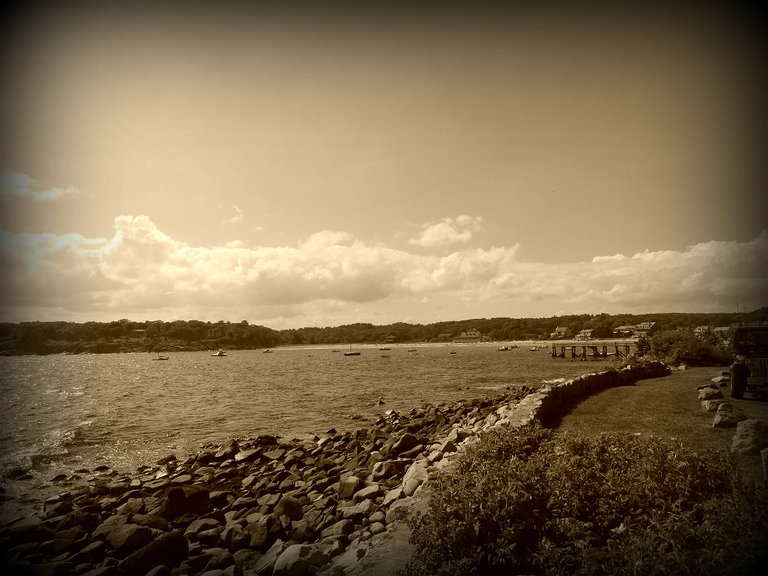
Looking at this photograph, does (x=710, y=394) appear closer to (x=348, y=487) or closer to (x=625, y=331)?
(x=348, y=487)

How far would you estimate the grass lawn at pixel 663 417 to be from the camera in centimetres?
1042

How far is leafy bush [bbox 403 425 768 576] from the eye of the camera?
15.4 ft

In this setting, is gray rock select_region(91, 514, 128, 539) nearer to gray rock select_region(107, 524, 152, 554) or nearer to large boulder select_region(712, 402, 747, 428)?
gray rock select_region(107, 524, 152, 554)

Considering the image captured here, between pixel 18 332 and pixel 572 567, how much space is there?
18925cm

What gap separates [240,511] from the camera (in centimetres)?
1103

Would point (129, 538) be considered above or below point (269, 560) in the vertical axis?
below

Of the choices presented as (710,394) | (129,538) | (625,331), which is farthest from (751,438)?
(625,331)

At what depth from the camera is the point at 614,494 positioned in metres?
6.66

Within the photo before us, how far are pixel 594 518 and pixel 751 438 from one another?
5074mm

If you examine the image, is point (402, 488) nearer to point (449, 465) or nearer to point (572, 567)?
point (449, 465)

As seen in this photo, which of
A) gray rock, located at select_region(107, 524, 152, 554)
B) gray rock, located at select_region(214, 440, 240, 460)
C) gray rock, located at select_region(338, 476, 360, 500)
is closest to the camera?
gray rock, located at select_region(107, 524, 152, 554)

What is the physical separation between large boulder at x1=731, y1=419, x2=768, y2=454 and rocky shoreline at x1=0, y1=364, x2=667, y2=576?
537 cm

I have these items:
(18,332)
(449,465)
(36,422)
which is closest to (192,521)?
(449,465)

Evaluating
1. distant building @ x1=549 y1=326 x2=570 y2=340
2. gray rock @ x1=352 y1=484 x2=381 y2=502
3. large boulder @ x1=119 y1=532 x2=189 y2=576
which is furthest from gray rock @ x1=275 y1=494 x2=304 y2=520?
distant building @ x1=549 y1=326 x2=570 y2=340
